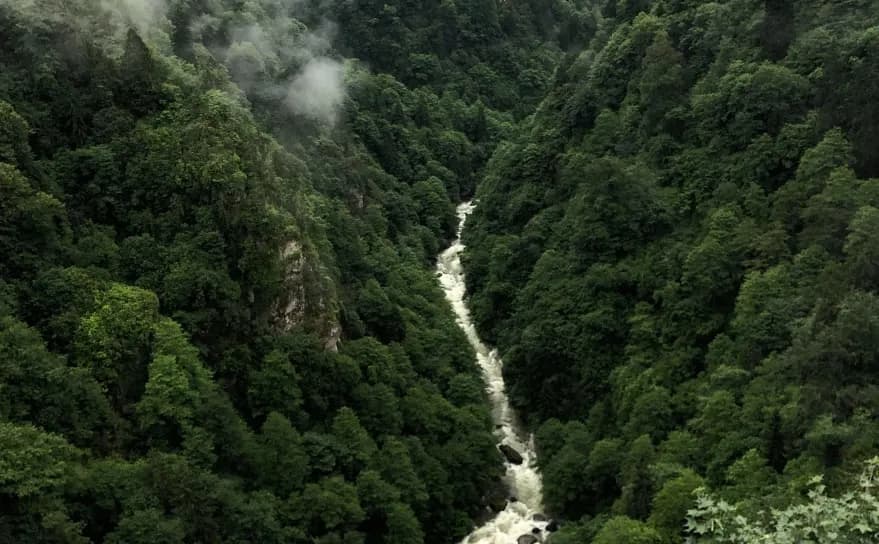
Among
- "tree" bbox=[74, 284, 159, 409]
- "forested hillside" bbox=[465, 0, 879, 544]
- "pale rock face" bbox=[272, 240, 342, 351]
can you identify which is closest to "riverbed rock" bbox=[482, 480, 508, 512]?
"forested hillside" bbox=[465, 0, 879, 544]

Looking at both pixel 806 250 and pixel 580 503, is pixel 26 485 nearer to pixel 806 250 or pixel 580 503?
pixel 580 503

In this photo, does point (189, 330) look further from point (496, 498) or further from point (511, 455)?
point (511, 455)

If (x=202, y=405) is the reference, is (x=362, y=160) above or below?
above

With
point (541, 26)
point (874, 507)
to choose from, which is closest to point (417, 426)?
point (874, 507)

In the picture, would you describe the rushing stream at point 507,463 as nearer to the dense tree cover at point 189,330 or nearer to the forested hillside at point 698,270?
the forested hillside at point 698,270

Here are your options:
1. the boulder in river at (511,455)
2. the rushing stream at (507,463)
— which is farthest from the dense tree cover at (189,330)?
the boulder in river at (511,455)
